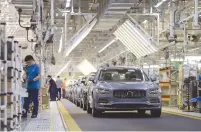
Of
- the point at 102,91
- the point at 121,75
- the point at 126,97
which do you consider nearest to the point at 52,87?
the point at 121,75

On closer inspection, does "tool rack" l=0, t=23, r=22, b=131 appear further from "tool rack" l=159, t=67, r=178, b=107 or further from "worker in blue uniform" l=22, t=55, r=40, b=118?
"tool rack" l=159, t=67, r=178, b=107

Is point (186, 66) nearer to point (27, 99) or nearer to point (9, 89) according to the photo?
point (27, 99)

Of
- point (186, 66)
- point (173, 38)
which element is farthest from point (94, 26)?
point (186, 66)

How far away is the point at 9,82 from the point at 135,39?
49.2ft

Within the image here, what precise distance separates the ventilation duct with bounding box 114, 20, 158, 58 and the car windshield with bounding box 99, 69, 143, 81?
679 centimetres

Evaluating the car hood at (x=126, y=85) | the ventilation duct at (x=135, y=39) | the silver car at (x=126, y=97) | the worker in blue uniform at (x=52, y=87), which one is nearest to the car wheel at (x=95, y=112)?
the silver car at (x=126, y=97)

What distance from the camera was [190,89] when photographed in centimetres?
1611

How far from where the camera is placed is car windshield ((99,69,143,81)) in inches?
542

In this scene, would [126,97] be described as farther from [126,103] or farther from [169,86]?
[169,86]

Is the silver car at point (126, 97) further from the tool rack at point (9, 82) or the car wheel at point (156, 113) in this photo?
the tool rack at point (9, 82)

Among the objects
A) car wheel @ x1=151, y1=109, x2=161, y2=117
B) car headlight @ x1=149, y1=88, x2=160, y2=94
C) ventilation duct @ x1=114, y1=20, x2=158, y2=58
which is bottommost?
car wheel @ x1=151, y1=109, x2=161, y2=117

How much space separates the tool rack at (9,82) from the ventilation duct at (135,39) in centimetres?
1318

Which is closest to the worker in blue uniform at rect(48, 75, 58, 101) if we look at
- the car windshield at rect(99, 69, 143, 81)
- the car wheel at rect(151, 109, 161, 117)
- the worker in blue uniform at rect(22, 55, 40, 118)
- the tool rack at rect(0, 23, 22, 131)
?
the car windshield at rect(99, 69, 143, 81)

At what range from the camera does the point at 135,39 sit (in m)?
22.2
